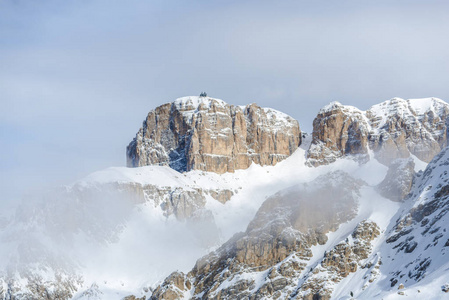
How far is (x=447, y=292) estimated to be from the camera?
18550cm

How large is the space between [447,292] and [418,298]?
7.43 metres

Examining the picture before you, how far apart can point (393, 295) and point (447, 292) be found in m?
14.3

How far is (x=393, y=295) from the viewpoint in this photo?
632ft

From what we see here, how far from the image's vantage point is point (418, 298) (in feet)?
616

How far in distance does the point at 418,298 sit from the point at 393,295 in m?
7.22
